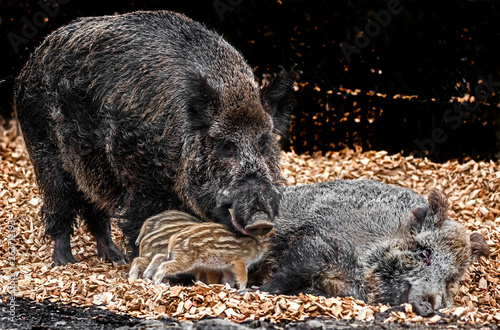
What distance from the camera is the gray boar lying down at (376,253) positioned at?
479cm

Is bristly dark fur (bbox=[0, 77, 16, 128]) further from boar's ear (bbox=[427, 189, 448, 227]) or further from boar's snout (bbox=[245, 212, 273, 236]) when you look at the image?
boar's ear (bbox=[427, 189, 448, 227])

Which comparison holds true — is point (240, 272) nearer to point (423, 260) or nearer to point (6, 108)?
point (423, 260)

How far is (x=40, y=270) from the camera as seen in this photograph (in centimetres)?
600

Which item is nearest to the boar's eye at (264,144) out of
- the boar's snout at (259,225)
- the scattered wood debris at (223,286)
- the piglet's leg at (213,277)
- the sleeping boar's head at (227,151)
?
the sleeping boar's head at (227,151)

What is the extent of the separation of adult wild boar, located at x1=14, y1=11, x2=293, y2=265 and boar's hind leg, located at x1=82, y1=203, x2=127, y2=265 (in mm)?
68

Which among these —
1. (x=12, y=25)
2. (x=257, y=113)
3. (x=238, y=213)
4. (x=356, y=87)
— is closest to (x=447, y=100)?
(x=356, y=87)

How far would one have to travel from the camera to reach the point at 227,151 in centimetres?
526

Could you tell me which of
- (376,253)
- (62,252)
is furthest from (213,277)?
(62,252)

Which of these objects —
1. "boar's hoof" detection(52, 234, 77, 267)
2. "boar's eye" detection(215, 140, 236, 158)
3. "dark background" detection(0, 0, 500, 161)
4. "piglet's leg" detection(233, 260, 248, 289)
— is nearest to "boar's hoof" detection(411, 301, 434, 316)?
"piglet's leg" detection(233, 260, 248, 289)

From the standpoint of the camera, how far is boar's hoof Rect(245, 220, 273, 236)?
474 cm

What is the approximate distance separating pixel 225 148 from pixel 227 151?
3 centimetres

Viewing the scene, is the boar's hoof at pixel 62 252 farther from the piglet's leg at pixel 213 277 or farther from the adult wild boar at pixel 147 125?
the piglet's leg at pixel 213 277

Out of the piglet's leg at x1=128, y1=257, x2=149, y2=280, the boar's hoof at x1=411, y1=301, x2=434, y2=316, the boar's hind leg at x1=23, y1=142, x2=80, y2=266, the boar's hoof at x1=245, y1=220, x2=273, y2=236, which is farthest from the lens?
the boar's hind leg at x1=23, y1=142, x2=80, y2=266

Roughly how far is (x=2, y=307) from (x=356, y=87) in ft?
20.5
